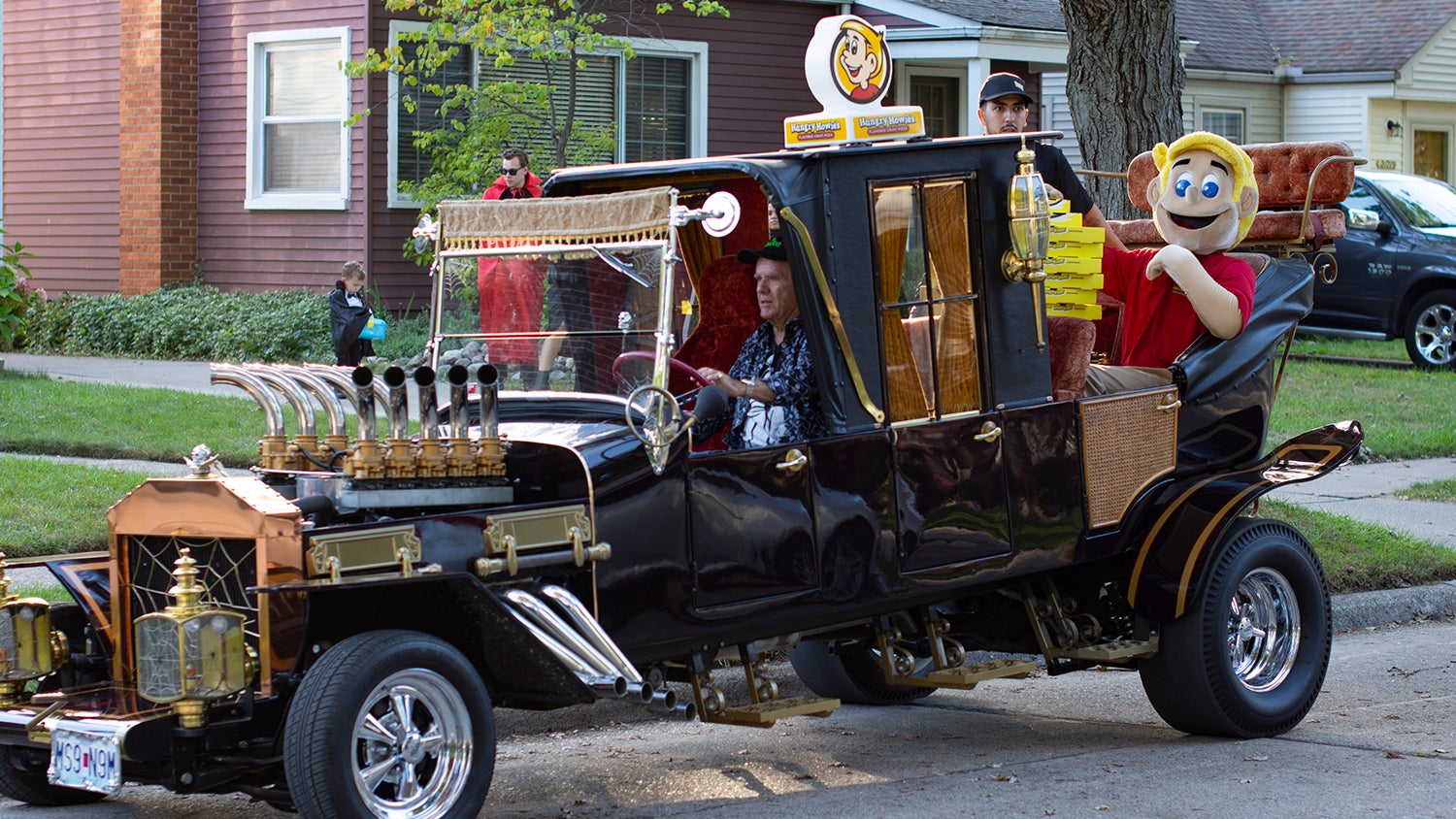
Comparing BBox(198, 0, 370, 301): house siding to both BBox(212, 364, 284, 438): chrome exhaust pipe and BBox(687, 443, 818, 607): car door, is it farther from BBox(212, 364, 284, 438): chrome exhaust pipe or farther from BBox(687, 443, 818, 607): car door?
BBox(687, 443, 818, 607): car door

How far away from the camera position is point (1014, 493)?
616 cm

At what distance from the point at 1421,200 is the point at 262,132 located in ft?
41.3

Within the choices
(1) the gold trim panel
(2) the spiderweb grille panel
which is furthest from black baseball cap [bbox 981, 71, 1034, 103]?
(2) the spiderweb grille panel

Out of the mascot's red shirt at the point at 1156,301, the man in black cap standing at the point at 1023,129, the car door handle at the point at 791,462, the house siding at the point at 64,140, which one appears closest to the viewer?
the car door handle at the point at 791,462

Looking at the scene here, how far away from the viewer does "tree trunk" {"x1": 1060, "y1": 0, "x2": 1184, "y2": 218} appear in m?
10.2

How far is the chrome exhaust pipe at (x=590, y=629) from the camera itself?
4.87m

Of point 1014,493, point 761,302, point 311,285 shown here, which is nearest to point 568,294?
point 761,302

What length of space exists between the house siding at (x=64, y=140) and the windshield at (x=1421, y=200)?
46.8ft

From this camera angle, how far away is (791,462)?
5492mm

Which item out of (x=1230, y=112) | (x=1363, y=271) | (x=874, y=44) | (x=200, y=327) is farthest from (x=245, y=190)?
(x=1230, y=112)

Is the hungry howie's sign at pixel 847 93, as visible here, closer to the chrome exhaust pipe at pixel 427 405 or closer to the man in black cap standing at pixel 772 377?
the man in black cap standing at pixel 772 377

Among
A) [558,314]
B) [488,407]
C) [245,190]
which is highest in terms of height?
[245,190]

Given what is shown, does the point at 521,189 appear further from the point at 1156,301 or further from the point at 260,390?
the point at 260,390

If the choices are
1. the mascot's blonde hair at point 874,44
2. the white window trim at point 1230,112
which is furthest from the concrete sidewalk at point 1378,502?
the white window trim at point 1230,112
